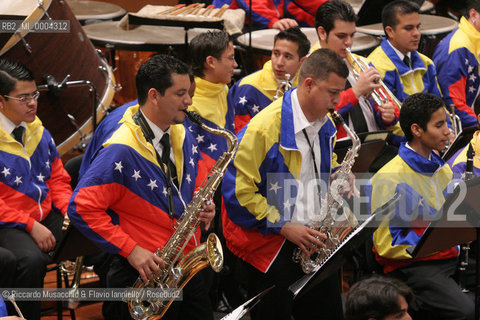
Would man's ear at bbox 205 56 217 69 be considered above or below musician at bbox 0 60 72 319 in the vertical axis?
above

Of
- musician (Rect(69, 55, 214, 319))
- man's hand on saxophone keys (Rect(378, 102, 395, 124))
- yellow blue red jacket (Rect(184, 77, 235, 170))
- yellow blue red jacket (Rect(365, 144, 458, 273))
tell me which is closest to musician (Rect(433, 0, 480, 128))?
man's hand on saxophone keys (Rect(378, 102, 395, 124))

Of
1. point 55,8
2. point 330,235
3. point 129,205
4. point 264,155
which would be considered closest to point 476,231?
point 330,235

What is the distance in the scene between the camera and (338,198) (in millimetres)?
3883

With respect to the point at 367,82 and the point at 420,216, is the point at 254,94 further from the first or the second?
the point at 420,216

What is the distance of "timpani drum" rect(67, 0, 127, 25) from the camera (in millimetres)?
6906

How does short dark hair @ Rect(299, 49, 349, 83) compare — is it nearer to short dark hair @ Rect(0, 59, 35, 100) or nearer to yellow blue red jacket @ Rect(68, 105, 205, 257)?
yellow blue red jacket @ Rect(68, 105, 205, 257)

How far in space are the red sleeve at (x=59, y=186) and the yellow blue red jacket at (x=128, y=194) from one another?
954mm

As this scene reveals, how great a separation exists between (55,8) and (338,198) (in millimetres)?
2346

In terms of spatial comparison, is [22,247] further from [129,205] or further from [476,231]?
[476,231]

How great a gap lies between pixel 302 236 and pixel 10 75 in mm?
1907

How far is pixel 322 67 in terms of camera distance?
12.2 ft

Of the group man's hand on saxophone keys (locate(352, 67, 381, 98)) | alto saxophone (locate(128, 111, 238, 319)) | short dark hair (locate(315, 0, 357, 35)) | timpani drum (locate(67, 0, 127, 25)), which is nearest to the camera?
alto saxophone (locate(128, 111, 238, 319))

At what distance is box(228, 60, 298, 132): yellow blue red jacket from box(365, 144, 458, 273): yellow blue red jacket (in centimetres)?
111

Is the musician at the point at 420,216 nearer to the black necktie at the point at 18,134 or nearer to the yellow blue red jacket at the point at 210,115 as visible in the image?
the yellow blue red jacket at the point at 210,115
